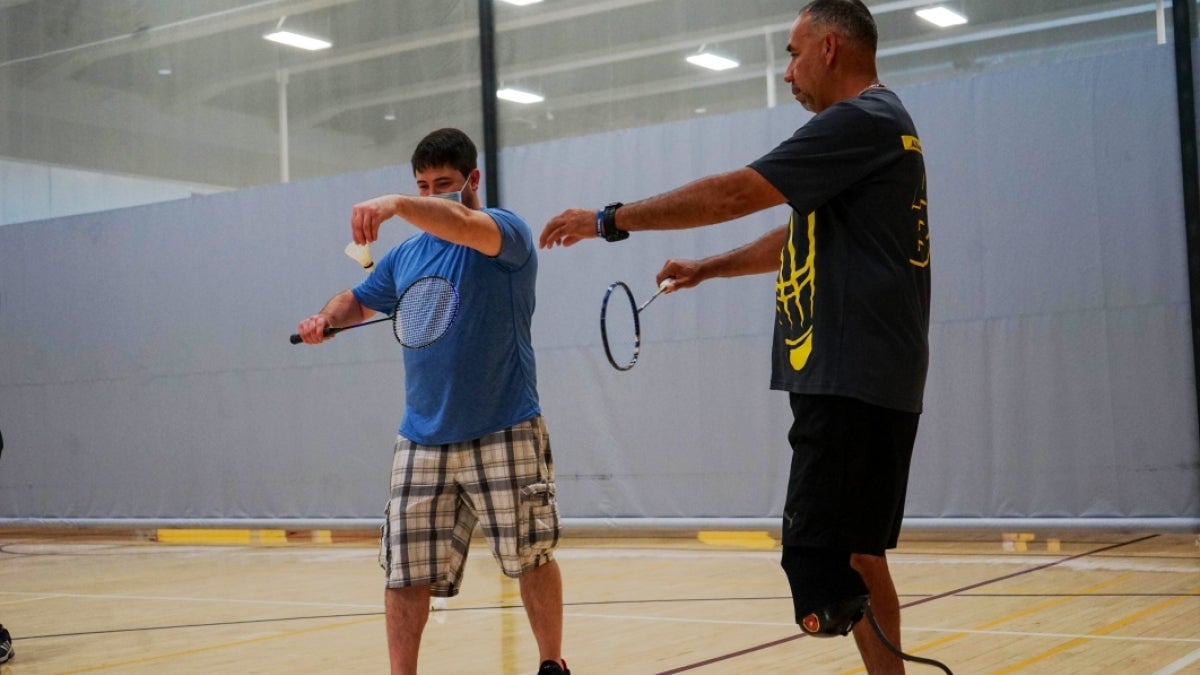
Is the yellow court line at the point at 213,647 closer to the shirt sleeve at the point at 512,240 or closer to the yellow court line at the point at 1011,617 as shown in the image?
the shirt sleeve at the point at 512,240

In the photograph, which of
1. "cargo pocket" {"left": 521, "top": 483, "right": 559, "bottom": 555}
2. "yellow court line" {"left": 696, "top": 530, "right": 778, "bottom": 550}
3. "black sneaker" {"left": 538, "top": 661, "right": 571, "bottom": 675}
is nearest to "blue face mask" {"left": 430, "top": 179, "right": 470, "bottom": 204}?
"cargo pocket" {"left": 521, "top": 483, "right": 559, "bottom": 555}

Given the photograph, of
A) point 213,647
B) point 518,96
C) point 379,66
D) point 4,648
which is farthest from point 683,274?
point 379,66

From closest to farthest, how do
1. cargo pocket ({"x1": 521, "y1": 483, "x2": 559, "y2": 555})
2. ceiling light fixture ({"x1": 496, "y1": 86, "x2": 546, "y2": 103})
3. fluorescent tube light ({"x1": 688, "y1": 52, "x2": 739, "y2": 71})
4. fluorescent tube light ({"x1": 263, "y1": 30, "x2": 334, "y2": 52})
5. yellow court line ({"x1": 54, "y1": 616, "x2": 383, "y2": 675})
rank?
1. cargo pocket ({"x1": 521, "y1": 483, "x2": 559, "y2": 555})
2. yellow court line ({"x1": 54, "y1": 616, "x2": 383, "y2": 675})
3. fluorescent tube light ({"x1": 688, "y1": 52, "x2": 739, "y2": 71})
4. ceiling light fixture ({"x1": 496, "y1": 86, "x2": 546, "y2": 103})
5. fluorescent tube light ({"x1": 263, "y1": 30, "x2": 334, "y2": 52})

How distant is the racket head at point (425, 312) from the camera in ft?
14.0

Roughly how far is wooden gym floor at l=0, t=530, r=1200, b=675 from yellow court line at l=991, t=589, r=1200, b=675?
2 cm

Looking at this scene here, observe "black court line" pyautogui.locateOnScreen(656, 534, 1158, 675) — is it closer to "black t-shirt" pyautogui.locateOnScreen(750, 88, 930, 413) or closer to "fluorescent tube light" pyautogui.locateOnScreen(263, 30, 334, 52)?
"black t-shirt" pyautogui.locateOnScreen(750, 88, 930, 413)

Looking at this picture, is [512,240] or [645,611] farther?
[645,611]

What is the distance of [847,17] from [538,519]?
1.87 meters

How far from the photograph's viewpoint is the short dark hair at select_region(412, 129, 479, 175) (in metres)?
4.29

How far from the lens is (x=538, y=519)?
4238mm

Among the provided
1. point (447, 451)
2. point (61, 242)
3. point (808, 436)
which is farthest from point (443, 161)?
point (61, 242)

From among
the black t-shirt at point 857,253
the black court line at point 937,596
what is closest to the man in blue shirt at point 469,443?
→ the black court line at point 937,596

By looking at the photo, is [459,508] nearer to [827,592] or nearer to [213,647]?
[827,592]

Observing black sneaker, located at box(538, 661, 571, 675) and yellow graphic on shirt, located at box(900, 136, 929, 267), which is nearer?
yellow graphic on shirt, located at box(900, 136, 929, 267)
